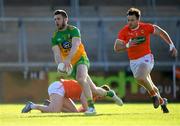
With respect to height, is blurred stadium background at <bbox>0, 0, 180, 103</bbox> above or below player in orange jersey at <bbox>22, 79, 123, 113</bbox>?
below

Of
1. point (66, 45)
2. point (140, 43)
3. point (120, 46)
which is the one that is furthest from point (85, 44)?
point (66, 45)

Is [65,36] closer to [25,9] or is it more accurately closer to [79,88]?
[79,88]

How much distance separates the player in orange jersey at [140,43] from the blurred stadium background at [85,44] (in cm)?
929

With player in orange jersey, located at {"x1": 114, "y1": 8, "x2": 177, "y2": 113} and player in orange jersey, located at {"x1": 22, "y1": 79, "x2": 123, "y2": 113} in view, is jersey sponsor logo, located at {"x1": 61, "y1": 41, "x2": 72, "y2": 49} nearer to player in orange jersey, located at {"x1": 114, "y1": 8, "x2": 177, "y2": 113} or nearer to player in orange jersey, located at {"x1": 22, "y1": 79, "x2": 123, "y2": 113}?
player in orange jersey, located at {"x1": 22, "y1": 79, "x2": 123, "y2": 113}

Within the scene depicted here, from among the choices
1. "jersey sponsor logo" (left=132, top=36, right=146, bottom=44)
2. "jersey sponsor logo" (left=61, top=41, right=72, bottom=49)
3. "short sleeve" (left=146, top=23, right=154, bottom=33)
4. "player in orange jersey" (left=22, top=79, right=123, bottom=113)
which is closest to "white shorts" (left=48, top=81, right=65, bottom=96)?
"player in orange jersey" (left=22, top=79, right=123, bottom=113)

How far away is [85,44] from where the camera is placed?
93.5 ft

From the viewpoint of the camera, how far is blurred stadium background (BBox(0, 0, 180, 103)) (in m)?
24.8

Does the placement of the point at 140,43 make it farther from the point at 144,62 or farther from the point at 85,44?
the point at 85,44

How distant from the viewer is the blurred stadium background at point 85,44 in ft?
81.3

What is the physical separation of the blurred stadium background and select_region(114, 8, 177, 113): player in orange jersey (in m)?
9.29

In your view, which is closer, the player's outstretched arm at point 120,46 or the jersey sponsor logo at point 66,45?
the jersey sponsor logo at point 66,45

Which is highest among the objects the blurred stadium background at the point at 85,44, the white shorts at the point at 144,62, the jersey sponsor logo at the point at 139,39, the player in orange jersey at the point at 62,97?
the jersey sponsor logo at the point at 139,39

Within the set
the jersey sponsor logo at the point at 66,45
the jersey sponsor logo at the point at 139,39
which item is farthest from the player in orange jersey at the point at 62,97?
the jersey sponsor logo at the point at 139,39

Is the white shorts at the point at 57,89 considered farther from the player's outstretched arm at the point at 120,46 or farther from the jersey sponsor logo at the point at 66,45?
the player's outstretched arm at the point at 120,46
